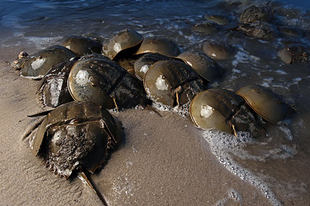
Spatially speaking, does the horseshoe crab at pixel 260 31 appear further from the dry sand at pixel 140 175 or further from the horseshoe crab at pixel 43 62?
the horseshoe crab at pixel 43 62

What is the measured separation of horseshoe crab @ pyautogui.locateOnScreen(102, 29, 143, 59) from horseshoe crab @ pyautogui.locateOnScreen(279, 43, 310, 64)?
8.79ft

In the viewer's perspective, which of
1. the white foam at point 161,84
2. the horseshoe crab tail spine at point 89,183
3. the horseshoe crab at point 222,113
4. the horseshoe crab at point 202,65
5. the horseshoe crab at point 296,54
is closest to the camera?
the horseshoe crab tail spine at point 89,183

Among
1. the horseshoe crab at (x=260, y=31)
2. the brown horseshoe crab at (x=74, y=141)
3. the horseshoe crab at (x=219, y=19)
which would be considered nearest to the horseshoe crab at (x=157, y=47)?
the brown horseshoe crab at (x=74, y=141)

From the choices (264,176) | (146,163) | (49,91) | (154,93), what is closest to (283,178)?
(264,176)

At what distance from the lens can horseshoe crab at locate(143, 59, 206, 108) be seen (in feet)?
9.13

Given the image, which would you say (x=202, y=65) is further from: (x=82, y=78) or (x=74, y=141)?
(x=74, y=141)

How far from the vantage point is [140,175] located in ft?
6.68

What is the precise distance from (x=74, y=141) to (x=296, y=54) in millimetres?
4128

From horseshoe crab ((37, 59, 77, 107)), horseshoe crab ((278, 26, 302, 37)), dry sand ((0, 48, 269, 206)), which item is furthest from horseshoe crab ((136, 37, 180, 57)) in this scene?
horseshoe crab ((278, 26, 302, 37))

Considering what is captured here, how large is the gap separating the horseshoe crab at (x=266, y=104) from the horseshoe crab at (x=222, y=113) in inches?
3.6

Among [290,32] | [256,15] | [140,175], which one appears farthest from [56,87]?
[256,15]

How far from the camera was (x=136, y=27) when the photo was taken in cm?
589

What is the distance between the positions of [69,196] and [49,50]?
2273mm

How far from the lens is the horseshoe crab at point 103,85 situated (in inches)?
101
